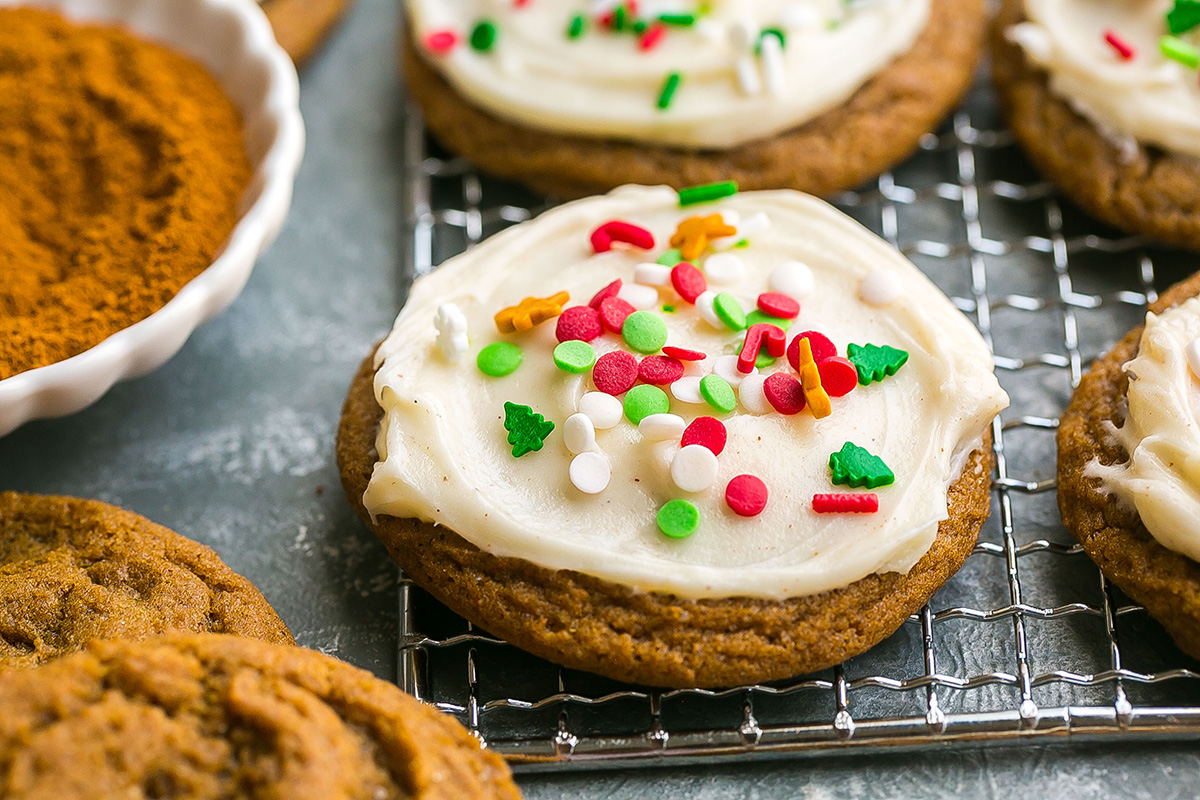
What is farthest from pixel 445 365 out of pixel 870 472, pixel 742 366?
pixel 870 472

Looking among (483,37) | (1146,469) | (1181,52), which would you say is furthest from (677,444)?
(1181,52)

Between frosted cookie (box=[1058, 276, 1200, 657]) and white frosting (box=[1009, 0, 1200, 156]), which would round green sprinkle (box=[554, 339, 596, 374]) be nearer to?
frosted cookie (box=[1058, 276, 1200, 657])

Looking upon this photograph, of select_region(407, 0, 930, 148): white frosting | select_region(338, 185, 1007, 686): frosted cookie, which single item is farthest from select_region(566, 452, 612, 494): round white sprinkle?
select_region(407, 0, 930, 148): white frosting

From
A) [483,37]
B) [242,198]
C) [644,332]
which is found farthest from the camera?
[483,37]

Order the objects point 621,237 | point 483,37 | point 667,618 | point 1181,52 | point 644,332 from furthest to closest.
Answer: point 483,37 < point 1181,52 < point 621,237 < point 644,332 < point 667,618

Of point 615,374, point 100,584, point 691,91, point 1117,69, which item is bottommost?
point 100,584

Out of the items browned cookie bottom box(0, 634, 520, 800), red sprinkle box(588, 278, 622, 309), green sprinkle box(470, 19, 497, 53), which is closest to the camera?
browned cookie bottom box(0, 634, 520, 800)

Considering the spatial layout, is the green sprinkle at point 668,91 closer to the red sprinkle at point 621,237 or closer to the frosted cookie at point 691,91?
the frosted cookie at point 691,91

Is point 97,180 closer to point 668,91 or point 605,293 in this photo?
point 605,293
